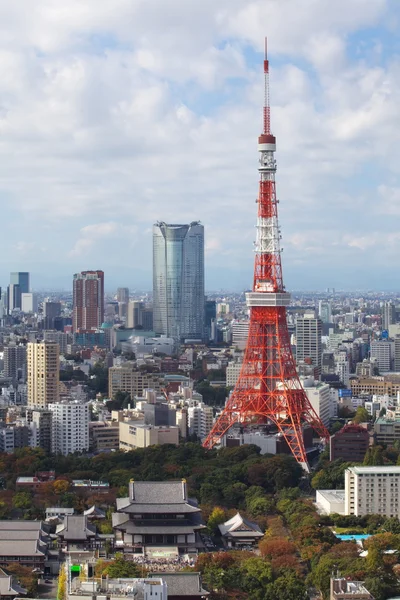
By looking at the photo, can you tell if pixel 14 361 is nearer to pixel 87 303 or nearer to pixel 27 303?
pixel 87 303

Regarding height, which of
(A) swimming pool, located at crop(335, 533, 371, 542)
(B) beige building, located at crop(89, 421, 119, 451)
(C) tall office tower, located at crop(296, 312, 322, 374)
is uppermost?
(C) tall office tower, located at crop(296, 312, 322, 374)

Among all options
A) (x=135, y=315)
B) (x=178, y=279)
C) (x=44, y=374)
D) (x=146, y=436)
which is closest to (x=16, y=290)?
(x=135, y=315)

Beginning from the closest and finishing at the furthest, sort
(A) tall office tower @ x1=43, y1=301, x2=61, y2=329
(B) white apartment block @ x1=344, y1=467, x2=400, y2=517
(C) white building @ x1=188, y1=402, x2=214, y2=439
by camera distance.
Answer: (B) white apartment block @ x1=344, y1=467, x2=400, y2=517 < (C) white building @ x1=188, y1=402, x2=214, y2=439 < (A) tall office tower @ x1=43, y1=301, x2=61, y2=329

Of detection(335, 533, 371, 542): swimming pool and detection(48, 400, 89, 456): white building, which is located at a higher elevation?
detection(48, 400, 89, 456): white building

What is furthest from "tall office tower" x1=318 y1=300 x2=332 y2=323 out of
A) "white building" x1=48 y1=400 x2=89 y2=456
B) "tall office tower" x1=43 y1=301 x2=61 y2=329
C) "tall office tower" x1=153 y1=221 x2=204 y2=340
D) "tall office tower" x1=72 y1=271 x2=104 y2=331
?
"white building" x1=48 y1=400 x2=89 y2=456

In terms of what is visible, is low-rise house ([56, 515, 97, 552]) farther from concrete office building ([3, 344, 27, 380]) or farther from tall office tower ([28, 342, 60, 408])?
concrete office building ([3, 344, 27, 380])

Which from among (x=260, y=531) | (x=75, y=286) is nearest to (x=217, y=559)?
(x=260, y=531)

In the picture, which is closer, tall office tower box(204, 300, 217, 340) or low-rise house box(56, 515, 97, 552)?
low-rise house box(56, 515, 97, 552)
